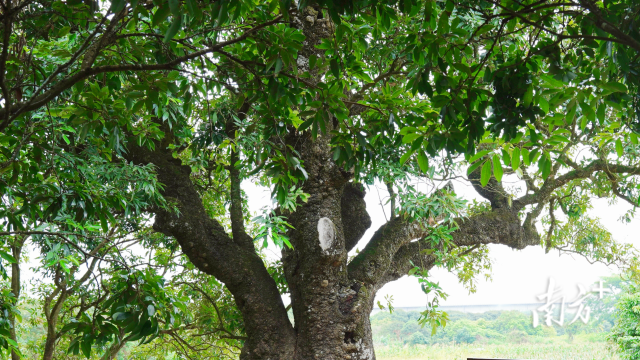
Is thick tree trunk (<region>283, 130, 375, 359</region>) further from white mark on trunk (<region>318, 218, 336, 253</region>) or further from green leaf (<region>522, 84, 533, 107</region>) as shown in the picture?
green leaf (<region>522, 84, 533, 107</region>)

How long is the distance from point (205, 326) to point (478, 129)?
377 cm

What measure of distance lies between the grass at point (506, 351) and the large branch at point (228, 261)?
12.5 ft

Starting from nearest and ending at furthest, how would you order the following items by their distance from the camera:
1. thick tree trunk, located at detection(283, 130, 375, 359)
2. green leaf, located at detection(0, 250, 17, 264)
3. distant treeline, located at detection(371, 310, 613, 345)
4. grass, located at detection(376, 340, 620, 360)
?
green leaf, located at detection(0, 250, 17, 264), thick tree trunk, located at detection(283, 130, 375, 359), grass, located at detection(376, 340, 620, 360), distant treeline, located at detection(371, 310, 613, 345)

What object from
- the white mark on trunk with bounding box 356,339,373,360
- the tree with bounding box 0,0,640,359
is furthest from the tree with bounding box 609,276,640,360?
the white mark on trunk with bounding box 356,339,373,360

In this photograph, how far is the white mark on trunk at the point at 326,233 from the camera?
9.43 feet

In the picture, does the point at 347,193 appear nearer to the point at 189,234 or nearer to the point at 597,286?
the point at 189,234

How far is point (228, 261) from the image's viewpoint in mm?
3113

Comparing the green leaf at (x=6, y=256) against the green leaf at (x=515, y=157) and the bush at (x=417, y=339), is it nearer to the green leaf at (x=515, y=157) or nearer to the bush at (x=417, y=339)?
the green leaf at (x=515, y=157)

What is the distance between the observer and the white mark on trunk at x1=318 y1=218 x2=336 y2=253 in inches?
113

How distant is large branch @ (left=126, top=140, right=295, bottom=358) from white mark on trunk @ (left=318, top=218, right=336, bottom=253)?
0.59m

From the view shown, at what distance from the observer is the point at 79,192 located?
1383 millimetres

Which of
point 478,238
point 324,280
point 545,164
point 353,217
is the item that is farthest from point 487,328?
point 545,164

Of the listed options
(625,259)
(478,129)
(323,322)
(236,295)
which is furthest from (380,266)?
(625,259)

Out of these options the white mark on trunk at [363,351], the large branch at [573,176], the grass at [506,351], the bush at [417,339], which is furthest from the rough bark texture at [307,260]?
the bush at [417,339]
